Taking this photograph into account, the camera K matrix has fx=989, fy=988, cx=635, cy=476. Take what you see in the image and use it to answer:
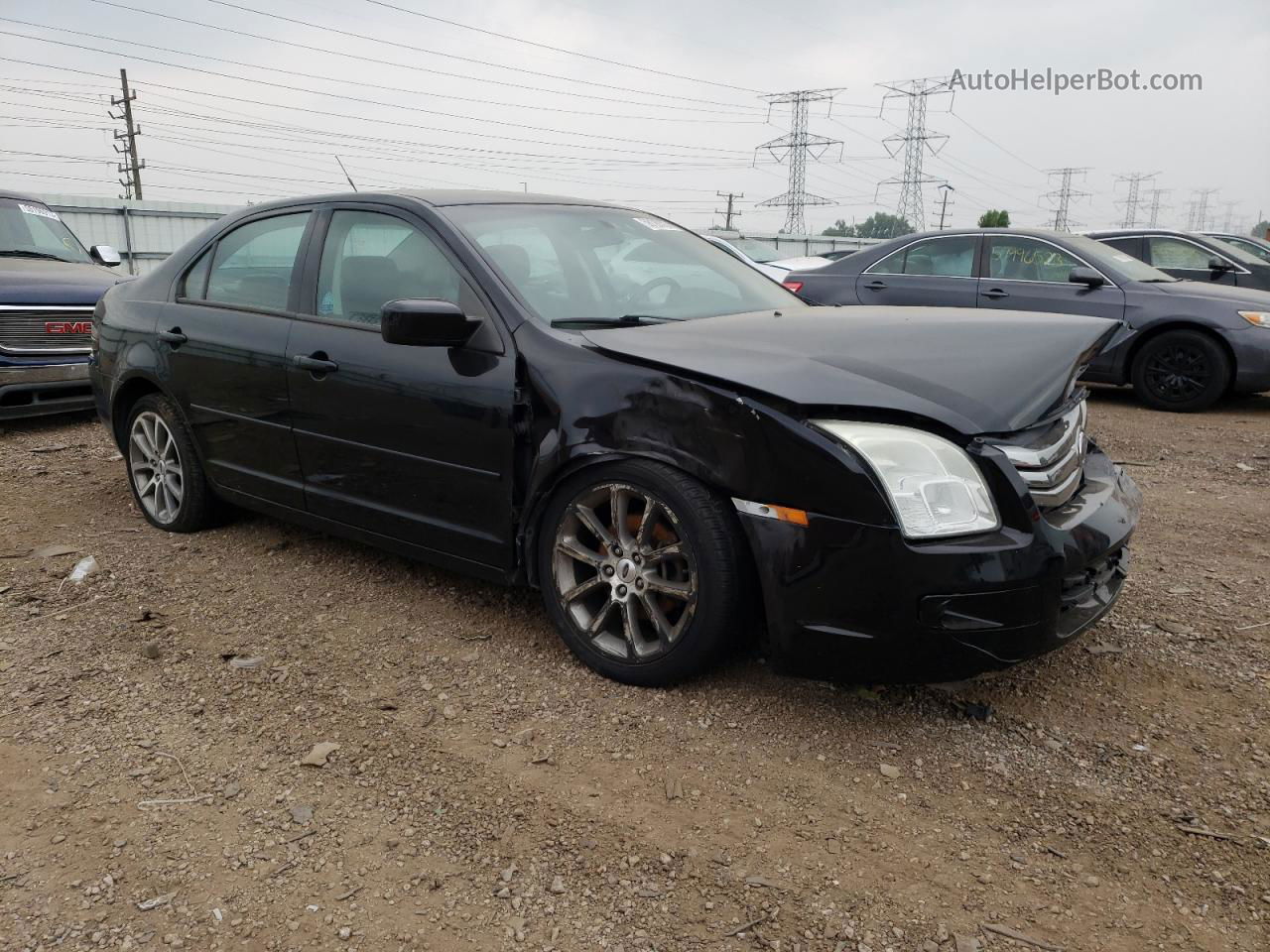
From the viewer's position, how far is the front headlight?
2.57 m

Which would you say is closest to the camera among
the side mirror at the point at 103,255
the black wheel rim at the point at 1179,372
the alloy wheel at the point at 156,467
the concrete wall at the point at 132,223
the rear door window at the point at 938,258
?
the alloy wheel at the point at 156,467

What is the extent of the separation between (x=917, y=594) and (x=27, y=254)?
27.7 feet

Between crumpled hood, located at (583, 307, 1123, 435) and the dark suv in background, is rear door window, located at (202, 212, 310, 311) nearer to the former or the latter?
crumpled hood, located at (583, 307, 1123, 435)

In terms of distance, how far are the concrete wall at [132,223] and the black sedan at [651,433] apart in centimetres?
1728

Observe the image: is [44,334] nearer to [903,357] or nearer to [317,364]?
[317,364]

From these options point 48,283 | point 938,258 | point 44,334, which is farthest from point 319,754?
point 938,258

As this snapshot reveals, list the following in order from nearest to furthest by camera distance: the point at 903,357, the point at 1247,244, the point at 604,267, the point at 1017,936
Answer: the point at 1017,936
the point at 903,357
the point at 604,267
the point at 1247,244

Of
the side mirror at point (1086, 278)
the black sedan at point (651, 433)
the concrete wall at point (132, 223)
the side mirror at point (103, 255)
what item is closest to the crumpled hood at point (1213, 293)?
the side mirror at point (1086, 278)

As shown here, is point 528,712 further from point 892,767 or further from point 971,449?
point 971,449

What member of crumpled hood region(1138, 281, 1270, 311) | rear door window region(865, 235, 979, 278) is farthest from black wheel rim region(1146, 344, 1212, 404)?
rear door window region(865, 235, 979, 278)

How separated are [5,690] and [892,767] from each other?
2.77m

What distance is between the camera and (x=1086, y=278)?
26.8ft

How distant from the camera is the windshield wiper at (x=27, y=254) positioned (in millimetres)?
8141

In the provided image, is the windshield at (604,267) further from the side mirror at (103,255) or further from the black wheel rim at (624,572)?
the side mirror at (103,255)
